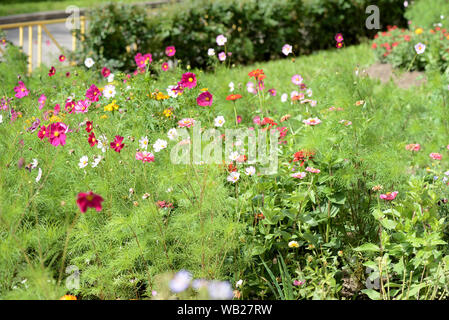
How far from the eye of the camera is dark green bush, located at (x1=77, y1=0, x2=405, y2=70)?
22.4 ft

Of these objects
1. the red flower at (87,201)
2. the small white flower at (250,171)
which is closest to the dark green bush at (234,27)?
the small white flower at (250,171)

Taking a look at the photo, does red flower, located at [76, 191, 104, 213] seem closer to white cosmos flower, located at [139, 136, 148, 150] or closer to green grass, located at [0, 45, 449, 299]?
green grass, located at [0, 45, 449, 299]

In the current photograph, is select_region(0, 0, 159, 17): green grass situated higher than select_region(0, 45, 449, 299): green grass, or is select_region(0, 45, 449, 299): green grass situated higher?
select_region(0, 0, 159, 17): green grass

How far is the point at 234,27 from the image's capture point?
24.8 ft

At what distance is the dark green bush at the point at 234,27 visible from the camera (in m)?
6.82

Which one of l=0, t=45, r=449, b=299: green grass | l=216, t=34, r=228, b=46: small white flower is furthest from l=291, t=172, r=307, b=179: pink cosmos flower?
l=216, t=34, r=228, b=46: small white flower

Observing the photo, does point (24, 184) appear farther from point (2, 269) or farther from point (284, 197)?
point (284, 197)

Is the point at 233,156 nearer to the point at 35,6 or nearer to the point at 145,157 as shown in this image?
the point at 145,157

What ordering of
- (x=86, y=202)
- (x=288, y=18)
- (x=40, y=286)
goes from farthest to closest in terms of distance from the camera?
(x=288, y=18) → (x=40, y=286) → (x=86, y=202)

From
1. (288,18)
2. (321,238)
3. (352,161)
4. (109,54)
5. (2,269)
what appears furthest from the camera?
(288,18)

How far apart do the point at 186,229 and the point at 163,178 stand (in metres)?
0.26

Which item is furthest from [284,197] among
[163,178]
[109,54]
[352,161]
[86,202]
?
[109,54]

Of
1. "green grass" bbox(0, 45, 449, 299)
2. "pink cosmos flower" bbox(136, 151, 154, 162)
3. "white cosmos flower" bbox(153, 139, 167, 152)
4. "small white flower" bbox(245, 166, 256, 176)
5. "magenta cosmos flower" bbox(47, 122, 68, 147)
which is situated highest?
"magenta cosmos flower" bbox(47, 122, 68, 147)

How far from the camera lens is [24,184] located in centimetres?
224
